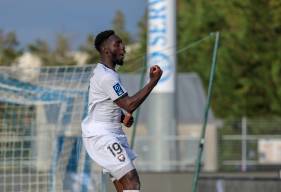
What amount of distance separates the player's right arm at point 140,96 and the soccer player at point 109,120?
6cm

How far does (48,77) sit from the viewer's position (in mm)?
14391

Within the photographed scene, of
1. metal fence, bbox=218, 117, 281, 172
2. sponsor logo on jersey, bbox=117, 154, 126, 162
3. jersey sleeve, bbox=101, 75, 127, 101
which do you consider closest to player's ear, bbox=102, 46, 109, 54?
jersey sleeve, bbox=101, 75, 127, 101

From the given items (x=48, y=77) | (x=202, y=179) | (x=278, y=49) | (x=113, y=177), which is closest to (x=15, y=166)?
(x=48, y=77)

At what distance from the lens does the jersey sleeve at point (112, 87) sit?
845cm

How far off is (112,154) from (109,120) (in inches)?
11.3

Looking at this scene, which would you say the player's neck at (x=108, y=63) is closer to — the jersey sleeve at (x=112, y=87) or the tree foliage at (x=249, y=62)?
the jersey sleeve at (x=112, y=87)

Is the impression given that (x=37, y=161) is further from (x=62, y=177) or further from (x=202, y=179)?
(x=202, y=179)

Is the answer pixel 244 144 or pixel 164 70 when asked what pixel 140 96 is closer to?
pixel 164 70

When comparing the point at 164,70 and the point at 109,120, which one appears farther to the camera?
the point at 164,70

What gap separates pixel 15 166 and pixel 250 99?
120 feet

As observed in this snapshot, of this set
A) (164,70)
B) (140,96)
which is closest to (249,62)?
(164,70)

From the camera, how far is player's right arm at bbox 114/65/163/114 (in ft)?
26.9

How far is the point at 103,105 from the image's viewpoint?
8609mm

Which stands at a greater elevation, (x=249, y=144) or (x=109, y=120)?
(x=249, y=144)
